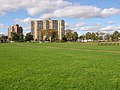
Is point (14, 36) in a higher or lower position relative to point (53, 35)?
lower

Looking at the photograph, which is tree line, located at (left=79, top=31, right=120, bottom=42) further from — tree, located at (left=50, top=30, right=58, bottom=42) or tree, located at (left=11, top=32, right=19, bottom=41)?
tree, located at (left=11, top=32, right=19, bottom=41)

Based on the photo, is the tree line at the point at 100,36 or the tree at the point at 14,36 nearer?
the tree line at the point at 100,36

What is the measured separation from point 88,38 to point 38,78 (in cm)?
15412

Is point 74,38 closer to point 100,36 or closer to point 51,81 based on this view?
point 100,36

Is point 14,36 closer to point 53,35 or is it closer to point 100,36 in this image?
point 53,35

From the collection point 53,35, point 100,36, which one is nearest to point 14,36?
point 53,35

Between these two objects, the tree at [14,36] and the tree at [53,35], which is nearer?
the tree at [53,35]

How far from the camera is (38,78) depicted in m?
10.1

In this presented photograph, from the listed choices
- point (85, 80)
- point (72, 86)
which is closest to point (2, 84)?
point (72, 86)

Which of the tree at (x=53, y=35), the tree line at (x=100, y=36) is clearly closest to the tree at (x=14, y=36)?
the tree at (x=53, y=35)

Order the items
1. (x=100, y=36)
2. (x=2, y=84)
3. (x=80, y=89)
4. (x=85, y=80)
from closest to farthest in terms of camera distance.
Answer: (x=80, y=89) < (x=2, y=84) < (x=85, y=80) < (x=100, y=36)

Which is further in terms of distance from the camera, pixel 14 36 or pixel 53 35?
pixel 14 36

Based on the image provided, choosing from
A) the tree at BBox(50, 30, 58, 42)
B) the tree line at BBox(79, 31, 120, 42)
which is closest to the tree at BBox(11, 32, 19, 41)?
the tree at BBox(50, 30, 58, 42)

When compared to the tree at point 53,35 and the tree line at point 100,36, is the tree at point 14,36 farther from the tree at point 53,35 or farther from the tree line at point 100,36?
the tree line at point 100,36
